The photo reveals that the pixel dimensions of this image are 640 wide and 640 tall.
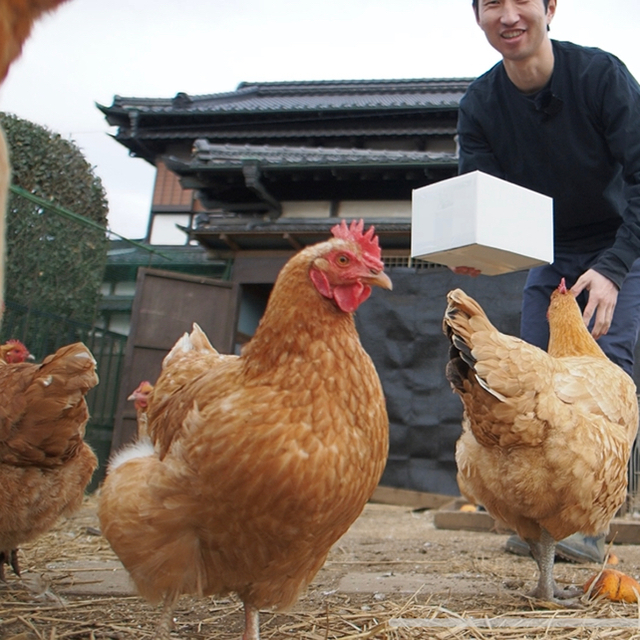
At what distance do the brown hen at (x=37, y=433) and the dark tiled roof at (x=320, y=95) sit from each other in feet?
35.7

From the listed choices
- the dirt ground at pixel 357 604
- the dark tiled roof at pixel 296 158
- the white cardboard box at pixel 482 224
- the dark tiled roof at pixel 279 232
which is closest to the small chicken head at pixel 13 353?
the dirt ground at pixel 357 604

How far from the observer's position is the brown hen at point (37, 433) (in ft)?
8.23

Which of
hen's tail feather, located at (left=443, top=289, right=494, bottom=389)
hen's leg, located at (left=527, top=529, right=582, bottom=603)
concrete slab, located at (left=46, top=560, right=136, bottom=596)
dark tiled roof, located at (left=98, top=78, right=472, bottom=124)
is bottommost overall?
concrete slab, located at (left=46, top=560, right=136, bottom=596)

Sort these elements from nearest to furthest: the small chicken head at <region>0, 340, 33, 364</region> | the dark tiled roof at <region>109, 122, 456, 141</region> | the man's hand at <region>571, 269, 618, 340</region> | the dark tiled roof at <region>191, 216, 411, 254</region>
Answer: the man's hand at <region>571, 269, 618, 340</region> → the small chicken head at <region>0, 340, 33, 364</region> → the dark tiled roof at <region>191, 216, 411, 254</region> → the dark tiled roof at <region>109, 122, 456, 141</region>

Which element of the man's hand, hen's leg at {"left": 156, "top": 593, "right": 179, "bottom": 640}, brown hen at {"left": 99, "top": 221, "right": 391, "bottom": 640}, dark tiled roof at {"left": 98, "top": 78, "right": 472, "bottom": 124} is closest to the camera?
brown hen at {"left": 99, "top": 221, "right": 391, "bottom": 640}

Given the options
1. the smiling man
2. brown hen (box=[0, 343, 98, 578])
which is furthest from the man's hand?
brown hen (box=[0, 343, 98, 578])

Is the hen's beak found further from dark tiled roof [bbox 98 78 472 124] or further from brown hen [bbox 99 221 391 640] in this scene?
dark tiled roof [bbox 98 78 472 124]

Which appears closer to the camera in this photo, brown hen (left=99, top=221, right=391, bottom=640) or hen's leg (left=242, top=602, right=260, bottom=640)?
brown hen (left=99, top=221, right=391, bottom=640)

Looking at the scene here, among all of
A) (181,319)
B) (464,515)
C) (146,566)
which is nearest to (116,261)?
(181,319)

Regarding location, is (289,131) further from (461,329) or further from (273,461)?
(273,461)

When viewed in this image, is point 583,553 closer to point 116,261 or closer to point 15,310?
point 15,310

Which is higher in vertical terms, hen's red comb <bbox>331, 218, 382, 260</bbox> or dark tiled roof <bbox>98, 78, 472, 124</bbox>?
dark tiled roof <bbox>98, 78, 472, 124</bbox>

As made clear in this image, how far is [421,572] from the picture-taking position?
121 inches

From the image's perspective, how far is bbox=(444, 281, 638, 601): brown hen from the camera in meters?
2.18
